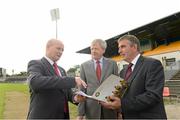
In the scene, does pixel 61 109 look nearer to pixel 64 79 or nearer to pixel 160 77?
pixel 64 79

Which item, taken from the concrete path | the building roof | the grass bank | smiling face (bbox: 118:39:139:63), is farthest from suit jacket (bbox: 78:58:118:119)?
the building roof

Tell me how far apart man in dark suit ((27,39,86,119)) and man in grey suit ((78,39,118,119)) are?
685mm

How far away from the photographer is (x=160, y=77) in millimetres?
3492

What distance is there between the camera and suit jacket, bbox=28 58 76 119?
11.5 ft

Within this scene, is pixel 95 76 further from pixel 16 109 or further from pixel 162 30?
pixel 162 30

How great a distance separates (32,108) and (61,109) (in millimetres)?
335

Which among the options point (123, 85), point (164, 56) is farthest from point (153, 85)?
point (164, 56)

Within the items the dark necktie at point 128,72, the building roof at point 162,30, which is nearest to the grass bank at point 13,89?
the dark necktie at point 128,72

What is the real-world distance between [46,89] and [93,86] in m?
1.12

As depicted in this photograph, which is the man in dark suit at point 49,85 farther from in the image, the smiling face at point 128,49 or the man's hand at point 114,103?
the smiling face at point 128,49

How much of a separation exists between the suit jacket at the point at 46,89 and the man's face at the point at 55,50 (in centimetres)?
10

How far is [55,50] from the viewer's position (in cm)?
386

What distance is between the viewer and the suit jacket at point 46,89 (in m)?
3.51

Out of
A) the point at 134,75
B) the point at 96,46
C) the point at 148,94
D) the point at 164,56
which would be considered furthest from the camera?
the point at 164,56
